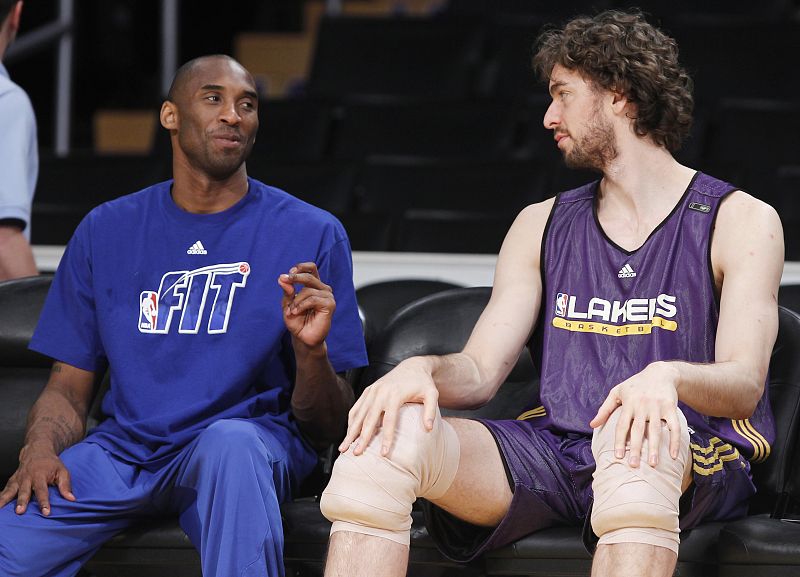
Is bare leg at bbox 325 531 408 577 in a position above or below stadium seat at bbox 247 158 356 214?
above

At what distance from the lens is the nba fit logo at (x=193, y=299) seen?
2.45m

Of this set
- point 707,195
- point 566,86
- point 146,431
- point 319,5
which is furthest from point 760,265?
point 319,5

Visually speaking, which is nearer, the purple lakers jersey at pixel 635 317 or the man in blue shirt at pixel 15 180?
the purple lakers jersey at pixel 635 317

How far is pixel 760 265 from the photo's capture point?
7.24 feet

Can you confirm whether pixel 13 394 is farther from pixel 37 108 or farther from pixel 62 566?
pixel 37 108

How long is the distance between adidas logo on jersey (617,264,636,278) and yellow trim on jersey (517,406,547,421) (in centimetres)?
30

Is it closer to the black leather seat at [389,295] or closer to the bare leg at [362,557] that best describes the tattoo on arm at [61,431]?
the bare leg at [362,557]

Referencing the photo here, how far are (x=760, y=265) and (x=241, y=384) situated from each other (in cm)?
98

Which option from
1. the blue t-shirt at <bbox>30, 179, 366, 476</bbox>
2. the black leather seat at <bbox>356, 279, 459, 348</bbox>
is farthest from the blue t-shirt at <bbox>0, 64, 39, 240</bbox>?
the black leather seat at <bbox>356, 279, 459, 348</bbox>

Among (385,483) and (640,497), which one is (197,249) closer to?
Result: (385,483)

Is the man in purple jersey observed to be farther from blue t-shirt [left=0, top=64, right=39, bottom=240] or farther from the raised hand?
blue t-shirt [left=0, top=64, right=39, bottom=240]

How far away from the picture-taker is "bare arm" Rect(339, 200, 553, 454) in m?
2.00

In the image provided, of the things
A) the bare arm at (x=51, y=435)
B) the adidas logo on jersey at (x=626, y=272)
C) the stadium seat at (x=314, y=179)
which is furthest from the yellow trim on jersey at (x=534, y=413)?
the stadium seat at (x=314, y=179)

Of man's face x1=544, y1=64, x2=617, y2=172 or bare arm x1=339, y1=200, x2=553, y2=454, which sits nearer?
bare arm x1=339, y1=200, x2=553, y2=454
